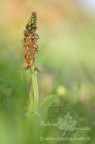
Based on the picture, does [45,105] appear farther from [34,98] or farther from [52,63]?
[52,63]

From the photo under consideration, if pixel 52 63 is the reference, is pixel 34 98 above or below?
below

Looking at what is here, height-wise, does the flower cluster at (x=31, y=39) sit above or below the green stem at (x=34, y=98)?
above

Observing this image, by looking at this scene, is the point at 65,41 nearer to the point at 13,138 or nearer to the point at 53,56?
the point at 53,56

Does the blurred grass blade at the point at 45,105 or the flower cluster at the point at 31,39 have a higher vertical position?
the flower cluster at the point at 31,39

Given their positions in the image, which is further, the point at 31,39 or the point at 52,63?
the point at 52,63

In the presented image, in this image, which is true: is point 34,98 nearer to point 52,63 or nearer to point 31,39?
point 31,39

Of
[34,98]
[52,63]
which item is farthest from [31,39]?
[52,63]

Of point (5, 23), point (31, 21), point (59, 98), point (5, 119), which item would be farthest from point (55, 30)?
point (5, 119)

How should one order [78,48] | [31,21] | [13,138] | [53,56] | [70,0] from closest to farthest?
[13,138], [31,21], [53,56], [78,48], [70,0]
